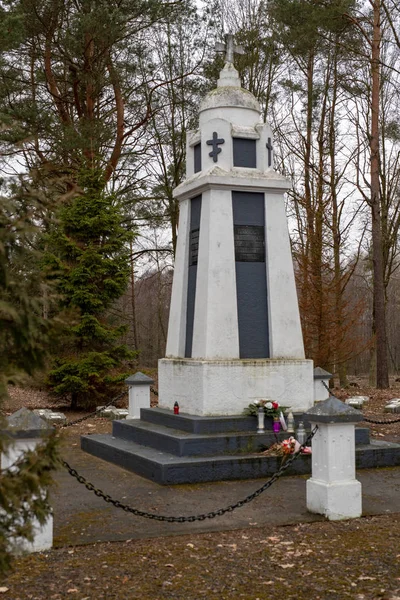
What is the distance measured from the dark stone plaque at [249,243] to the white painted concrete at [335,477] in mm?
3821

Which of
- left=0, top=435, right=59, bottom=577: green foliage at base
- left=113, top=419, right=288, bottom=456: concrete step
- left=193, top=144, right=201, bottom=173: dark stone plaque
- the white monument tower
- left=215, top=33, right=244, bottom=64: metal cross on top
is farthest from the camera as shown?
left=215, top=33, right=244, bottom=64: metal cross on top

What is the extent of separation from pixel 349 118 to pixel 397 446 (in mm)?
16785

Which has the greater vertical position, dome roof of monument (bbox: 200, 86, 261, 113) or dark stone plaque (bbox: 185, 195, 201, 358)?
dome roof of monument (bbox: 200, 86, 261, 113)

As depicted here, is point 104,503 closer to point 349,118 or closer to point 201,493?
point 201,493

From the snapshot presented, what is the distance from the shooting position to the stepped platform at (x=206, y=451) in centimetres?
818

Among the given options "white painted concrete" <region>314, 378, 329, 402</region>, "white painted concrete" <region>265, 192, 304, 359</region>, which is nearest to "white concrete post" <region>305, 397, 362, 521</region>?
"white painted concrete" <region>265, 192, 304, 359</region>

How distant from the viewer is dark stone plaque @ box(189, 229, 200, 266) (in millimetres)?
10298

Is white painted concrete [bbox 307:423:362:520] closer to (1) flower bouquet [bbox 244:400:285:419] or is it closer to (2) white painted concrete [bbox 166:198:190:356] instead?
(1) flower bouquet [bbox 244:400:285:419]

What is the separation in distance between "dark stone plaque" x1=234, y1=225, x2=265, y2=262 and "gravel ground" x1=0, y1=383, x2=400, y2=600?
4.62 m

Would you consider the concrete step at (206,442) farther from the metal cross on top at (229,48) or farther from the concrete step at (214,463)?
the metal cross on top at (229,48)

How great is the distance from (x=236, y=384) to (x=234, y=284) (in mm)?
1469

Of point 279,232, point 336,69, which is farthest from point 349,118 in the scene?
point 279,232

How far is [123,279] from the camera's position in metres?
16.5

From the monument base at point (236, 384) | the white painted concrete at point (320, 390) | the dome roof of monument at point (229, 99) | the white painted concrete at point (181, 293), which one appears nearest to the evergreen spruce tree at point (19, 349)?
the monument base at point (236, 384)
